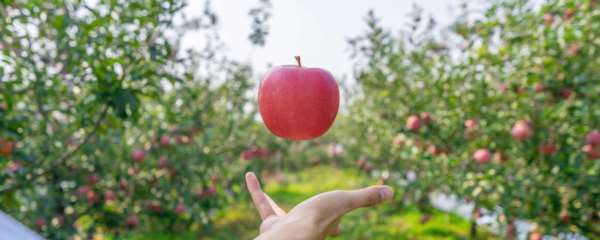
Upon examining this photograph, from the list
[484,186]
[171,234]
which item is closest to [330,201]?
[484,186]

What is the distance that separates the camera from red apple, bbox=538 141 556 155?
10.3 feet

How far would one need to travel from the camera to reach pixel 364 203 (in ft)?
3.43

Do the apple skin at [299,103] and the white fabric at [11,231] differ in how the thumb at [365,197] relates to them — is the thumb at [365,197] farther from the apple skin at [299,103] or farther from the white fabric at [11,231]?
the white fabric at [11,231]

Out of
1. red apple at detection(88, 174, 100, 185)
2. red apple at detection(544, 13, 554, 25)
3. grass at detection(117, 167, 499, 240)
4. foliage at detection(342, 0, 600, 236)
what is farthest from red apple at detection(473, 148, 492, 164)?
red apple at detection(88, 174, 100, 185)

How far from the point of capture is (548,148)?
315 centimetres

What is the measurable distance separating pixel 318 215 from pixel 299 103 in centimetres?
45

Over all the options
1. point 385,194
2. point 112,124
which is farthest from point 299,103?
point 112,124

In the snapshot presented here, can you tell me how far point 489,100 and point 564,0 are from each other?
0.73m

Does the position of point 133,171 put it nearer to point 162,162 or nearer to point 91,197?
point 162,162

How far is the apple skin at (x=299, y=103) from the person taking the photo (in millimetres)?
1380

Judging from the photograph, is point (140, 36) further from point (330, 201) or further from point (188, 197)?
point (188, 197)

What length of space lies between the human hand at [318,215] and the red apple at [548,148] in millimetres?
2450

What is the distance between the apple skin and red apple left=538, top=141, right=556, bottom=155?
220 cm

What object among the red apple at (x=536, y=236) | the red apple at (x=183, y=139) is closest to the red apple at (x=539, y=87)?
the red apple at (x=536, y=236)
